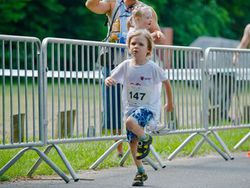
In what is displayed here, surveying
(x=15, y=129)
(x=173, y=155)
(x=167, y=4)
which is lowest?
(x=167, y=4)

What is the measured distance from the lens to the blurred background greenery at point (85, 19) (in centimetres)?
4425

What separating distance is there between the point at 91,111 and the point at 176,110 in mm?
1464

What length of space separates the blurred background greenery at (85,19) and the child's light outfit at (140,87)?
32.8 metres

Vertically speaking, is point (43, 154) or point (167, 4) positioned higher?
point (43, 154)

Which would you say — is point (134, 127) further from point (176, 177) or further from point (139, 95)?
point (176, 177)

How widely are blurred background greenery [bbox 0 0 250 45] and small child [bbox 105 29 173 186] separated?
1291 inches

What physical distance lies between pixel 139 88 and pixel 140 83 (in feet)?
0.17

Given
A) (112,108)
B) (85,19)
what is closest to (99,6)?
(112,108)

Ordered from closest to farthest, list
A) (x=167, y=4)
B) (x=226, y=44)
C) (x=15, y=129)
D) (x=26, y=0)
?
1. (x=15, y=129)
2. (x=226, y=44)
3. (x=26, y=0)
4. (x=167, y=4)

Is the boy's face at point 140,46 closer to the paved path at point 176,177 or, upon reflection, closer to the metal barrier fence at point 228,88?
the paved path at point 176,177

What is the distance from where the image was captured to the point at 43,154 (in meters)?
10.5

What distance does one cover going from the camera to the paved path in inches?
400

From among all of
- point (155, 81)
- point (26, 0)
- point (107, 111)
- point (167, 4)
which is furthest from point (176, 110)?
point (167, 4)

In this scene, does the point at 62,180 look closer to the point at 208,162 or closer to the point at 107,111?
the point at 107,111
